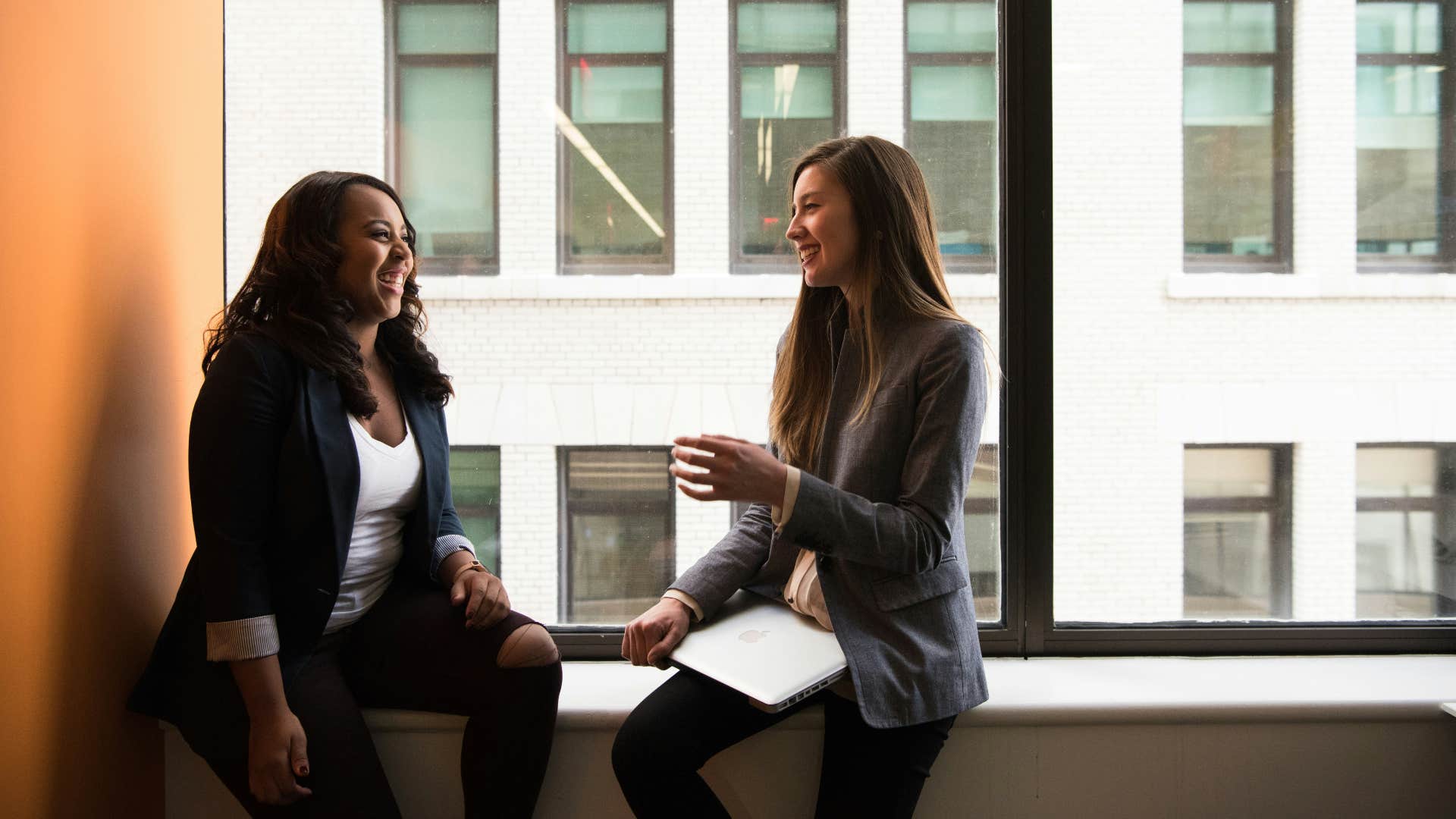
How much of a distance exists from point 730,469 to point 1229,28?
6.11 ft

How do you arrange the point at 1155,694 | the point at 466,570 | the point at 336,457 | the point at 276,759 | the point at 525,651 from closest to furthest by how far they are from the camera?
the point at 276,759
the point at 336,457
the point at 525,651
the point at 466,570
the point at 1155,694

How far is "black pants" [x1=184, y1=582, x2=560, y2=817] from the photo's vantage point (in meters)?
1.46

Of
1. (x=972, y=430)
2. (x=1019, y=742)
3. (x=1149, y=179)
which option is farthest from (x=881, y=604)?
(x=1149, y=179)

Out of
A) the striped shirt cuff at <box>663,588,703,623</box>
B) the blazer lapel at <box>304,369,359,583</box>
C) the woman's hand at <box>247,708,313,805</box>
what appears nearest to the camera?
the woman's hand at <box>247,708,313,805</box>

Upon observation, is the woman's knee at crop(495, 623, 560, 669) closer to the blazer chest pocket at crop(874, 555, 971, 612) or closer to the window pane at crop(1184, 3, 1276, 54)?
the blazer chest pocket at crop(874, 555, 971, 612)

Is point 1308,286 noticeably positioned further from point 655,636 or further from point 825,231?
point 655,636

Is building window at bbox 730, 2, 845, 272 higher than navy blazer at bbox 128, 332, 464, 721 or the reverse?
higher

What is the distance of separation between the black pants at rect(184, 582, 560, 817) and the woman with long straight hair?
0.58 ft

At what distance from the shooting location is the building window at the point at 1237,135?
2180 mm

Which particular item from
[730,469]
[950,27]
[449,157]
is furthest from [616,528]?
[950,27]

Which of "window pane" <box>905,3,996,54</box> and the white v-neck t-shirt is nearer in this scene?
the white v-neck t-shirt

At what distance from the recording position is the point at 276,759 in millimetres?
1335

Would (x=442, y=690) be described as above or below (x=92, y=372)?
below

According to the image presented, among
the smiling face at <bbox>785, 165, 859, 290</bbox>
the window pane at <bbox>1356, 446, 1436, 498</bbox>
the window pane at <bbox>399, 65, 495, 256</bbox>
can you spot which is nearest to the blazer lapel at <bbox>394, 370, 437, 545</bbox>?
the window pane at <bbox>399, 65, 495, 256</bbox>
